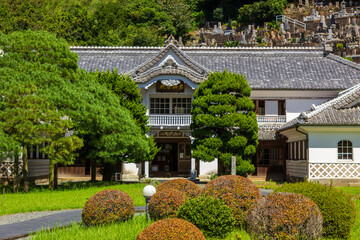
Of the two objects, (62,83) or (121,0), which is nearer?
(62,83)

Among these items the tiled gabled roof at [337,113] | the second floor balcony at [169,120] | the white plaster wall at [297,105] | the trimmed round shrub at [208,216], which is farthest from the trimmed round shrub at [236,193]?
the white plaster wall at [297,105]

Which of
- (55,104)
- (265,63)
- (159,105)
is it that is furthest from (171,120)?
(55,104)

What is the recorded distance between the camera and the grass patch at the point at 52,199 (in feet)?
59.9

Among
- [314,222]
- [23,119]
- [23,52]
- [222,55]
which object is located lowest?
[314,222]

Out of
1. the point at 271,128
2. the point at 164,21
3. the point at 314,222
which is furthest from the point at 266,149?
the point at 164,21

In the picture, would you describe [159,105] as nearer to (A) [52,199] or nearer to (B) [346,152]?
(B) [346,152]

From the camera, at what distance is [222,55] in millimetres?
40875

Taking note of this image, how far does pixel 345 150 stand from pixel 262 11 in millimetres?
67915

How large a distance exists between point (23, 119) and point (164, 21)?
5932cm

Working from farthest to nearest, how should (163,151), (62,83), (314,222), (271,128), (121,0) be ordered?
1. (121,0)
2. (163,151)
3. (271,128)
4. (62,83)
5. (314,222)

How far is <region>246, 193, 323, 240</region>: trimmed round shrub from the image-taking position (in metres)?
10.2

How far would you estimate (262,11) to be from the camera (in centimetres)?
9412

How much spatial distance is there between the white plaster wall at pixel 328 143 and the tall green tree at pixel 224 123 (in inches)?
130

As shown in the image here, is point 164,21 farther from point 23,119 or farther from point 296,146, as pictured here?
point 23,119
